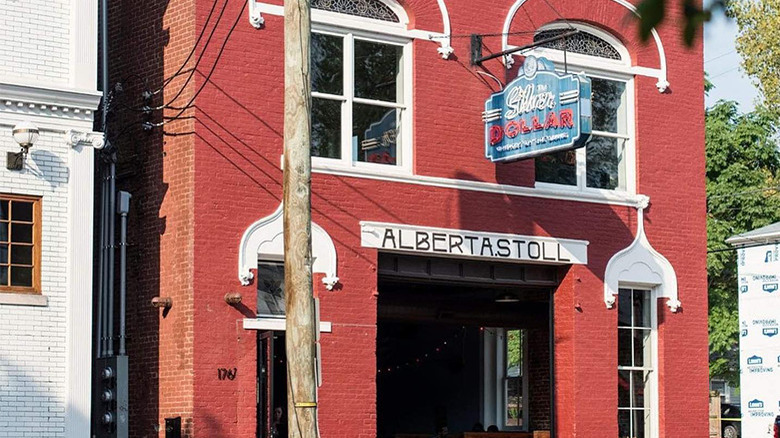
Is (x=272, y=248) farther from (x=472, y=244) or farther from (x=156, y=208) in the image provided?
(x=472, y=244)

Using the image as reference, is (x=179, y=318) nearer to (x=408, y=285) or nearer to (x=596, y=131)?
(x=408, y=285)

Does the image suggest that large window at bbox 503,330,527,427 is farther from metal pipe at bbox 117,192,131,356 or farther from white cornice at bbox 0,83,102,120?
white cornice at bbox 0,83,102,120

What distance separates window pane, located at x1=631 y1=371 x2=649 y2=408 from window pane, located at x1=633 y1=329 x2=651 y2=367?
16cm

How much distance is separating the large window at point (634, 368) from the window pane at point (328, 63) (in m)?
6.03

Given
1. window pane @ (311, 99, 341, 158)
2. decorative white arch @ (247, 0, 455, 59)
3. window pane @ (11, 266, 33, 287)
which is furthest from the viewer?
window pane @ (311, 99, 341, 158)

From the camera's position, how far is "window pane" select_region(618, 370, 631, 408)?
20953 millimetres

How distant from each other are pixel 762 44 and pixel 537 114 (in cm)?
2403

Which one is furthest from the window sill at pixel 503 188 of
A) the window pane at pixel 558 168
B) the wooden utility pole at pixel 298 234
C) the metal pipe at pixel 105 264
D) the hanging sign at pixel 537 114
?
the wooden utility pole at pixel 298 234

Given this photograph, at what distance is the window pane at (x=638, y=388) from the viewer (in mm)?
21141

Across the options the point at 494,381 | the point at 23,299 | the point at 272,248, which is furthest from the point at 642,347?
the point at 23,299

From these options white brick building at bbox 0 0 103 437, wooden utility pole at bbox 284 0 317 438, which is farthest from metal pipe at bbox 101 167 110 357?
wooden utility pole at bbox 284 0 317 438

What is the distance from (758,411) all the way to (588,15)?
7691 millimetres

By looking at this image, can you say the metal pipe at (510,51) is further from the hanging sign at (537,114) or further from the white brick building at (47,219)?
the white brick building at (47,219)

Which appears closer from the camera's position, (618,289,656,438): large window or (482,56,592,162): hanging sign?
(482,56,592,162): hanging sign
